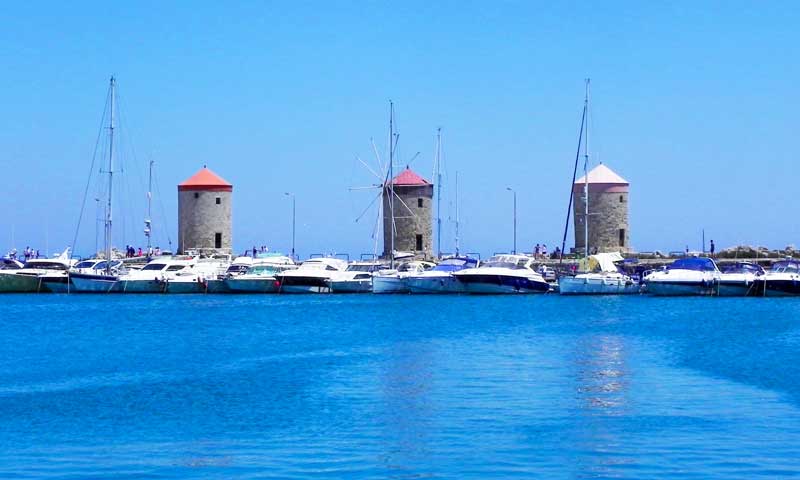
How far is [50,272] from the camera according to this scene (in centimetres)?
5897

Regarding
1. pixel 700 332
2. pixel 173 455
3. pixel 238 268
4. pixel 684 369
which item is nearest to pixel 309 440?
pixel 173 455

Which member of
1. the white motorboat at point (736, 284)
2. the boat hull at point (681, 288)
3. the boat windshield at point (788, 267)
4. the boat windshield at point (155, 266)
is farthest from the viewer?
the boat windshield at point (155, 266)

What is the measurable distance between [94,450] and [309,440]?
2.76m

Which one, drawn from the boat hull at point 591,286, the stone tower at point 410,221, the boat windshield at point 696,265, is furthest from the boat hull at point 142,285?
the boat windshield at point 696,265

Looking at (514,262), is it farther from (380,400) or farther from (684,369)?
(380,400)

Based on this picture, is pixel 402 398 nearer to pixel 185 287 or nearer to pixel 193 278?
pixel 185 287

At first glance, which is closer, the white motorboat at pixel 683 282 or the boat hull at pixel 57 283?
the white motorboat at pixel 683 282

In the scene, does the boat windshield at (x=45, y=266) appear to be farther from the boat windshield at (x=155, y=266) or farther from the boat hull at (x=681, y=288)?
the boat hull at (x=681, y=288)

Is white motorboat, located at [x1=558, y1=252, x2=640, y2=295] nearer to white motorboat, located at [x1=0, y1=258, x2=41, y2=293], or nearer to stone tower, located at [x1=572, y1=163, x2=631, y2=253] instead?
stone tower, located at [x1=572, y1=163, x2=631, y2=253]

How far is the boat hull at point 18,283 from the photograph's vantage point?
59.1m

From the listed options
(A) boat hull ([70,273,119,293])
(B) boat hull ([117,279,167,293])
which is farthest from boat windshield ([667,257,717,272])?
(A) boat hull ([70,273,119,293])

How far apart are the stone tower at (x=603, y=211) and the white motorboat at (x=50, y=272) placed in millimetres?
25951

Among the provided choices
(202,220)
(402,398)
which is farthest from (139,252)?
(402,398)

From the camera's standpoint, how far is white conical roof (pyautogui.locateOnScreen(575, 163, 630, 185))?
67.8m
